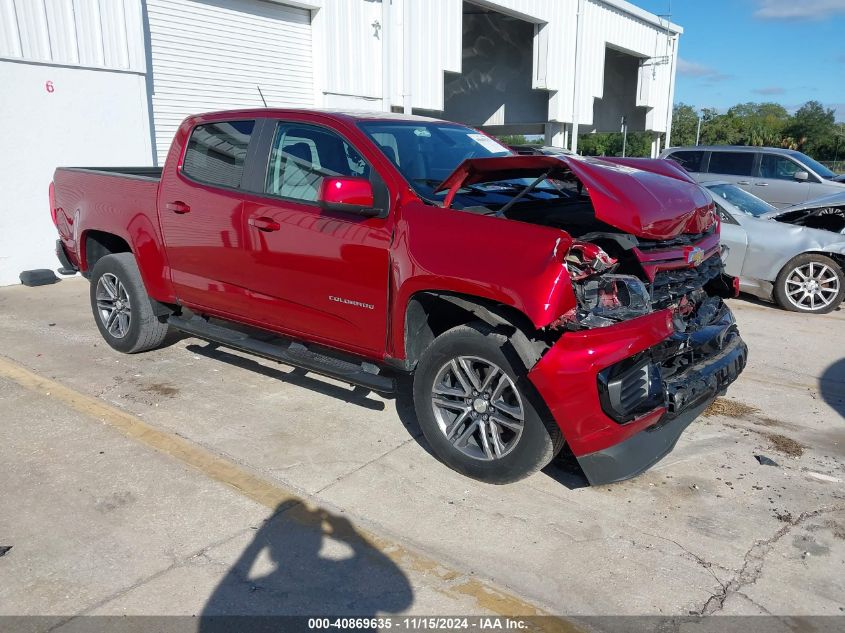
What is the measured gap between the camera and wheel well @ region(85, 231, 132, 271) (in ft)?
20.0

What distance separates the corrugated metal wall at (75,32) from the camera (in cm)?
883

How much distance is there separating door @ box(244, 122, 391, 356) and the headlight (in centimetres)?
113

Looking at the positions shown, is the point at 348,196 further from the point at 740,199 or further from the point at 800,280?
the point at 740,199

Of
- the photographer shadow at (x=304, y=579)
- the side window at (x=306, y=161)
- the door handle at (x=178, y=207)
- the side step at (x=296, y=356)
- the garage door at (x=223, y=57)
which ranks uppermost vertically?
the garage door at (x=223, y=57)

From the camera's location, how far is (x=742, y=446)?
4438 millimetres

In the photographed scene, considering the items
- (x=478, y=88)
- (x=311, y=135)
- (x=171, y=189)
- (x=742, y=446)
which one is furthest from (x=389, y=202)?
(x=478, y=88)

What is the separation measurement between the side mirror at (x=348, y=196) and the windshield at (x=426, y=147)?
11.7 inches

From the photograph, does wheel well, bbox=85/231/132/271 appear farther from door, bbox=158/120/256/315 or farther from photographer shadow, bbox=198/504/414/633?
photographer shadow, bbox=198/504/414/633

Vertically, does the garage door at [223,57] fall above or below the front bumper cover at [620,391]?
above

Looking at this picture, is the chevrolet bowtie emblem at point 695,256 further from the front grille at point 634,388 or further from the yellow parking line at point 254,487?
the yellow parking line at point 254,487

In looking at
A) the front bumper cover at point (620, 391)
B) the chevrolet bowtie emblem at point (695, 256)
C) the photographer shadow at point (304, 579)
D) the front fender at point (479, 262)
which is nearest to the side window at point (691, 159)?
the chevrolet bowtie emblem at point (695, 256)

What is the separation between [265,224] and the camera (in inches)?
179

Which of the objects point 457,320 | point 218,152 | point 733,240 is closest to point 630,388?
point 457,320

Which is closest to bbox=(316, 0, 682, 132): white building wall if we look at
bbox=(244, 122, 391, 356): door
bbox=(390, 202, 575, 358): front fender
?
bbox=(244, 122, 391, 356): door
